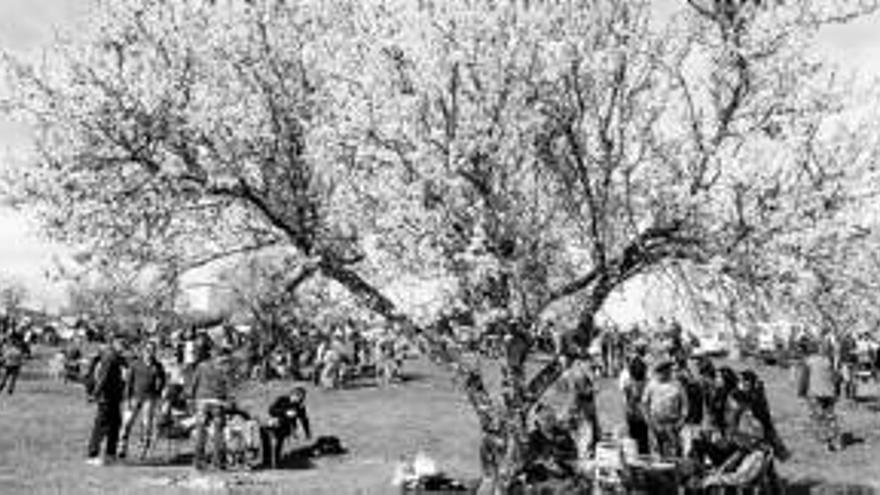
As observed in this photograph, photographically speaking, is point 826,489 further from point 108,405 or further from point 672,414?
point 108,405

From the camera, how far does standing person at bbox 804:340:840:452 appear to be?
74.9 feet

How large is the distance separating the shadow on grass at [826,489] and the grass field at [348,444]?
0.03m

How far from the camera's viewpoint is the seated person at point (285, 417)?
20.5 meters

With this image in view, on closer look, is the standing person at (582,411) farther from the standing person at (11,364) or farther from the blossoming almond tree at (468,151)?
the standing person at (11,364)

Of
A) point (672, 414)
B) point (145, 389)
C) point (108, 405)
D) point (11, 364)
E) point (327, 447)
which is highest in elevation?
point (11, 364)

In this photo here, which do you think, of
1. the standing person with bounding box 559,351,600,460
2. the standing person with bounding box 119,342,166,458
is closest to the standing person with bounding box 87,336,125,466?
the standing person with bounding box 119,342,166,458

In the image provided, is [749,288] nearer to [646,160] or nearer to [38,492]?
[646,160]

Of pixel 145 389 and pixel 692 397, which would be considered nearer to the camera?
pixel 692 397

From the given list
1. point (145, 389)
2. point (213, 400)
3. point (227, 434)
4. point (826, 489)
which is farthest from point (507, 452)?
point (145, 389)

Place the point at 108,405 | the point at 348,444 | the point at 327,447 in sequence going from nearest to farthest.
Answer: the point at 108,405
the point at 327,447
the point at 348,444

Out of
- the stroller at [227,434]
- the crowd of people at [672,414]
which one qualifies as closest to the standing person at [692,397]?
the crowd of people at [672,414]

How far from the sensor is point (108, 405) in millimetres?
19688

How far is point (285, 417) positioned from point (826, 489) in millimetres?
8799

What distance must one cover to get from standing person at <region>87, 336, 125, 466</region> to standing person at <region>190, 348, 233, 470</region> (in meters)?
1.25
